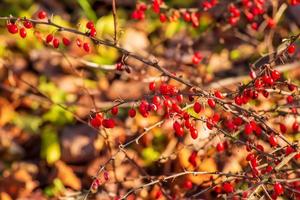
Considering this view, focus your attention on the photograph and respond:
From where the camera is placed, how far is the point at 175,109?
350cm

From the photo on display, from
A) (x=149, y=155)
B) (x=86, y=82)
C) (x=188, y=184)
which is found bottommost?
(x=188, y=184)

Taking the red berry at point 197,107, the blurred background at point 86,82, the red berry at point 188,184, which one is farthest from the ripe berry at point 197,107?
the blurred background at point 86,82

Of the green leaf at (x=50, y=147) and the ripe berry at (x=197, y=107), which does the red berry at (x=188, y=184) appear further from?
the green leaf at (x=50, y=147)

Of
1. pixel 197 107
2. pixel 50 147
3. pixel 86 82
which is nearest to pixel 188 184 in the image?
pixel 197 107

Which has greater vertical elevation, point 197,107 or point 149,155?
point 149,155

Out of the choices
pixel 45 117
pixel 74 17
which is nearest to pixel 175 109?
pixel 45 117

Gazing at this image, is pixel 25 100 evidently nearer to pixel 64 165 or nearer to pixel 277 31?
pixel 64 165

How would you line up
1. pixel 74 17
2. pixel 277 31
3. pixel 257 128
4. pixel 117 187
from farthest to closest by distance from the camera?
pixel 74 17 → pixel 277 31 → pixel 117 187 → pixel 257 128

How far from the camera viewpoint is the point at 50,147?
5.41 m

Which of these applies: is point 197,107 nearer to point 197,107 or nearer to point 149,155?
point 197,107

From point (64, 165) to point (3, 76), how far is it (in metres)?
1.41

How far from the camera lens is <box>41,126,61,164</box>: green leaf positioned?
5363 mm

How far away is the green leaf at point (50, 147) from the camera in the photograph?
5.36 meters

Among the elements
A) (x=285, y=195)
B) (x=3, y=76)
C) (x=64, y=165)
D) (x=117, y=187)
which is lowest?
(x=285, y=195)
